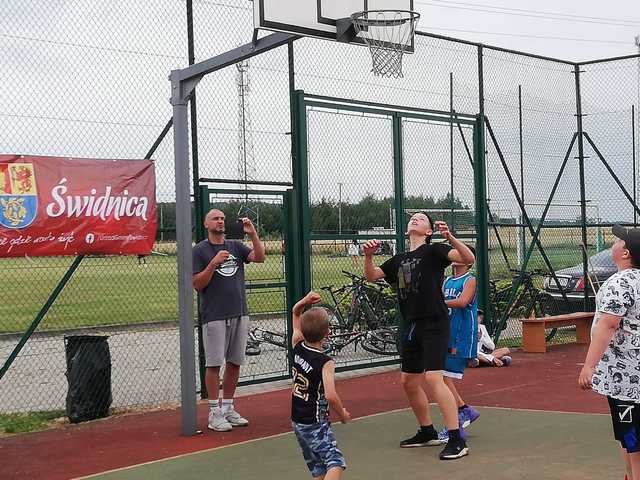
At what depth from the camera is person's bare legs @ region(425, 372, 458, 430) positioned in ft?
23.3

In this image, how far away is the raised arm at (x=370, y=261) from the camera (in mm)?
7270

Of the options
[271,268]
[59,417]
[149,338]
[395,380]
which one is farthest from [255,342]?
[149,338]

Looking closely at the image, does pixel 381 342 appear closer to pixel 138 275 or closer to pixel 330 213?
pixel 330 213

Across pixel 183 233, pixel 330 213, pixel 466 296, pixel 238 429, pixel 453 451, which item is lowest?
pixel 238 429

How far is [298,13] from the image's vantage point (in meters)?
8.68

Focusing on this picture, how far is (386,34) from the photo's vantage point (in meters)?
9.46

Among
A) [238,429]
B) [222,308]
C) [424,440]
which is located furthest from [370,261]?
[238,429]

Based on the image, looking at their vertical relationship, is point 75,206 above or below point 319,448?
above

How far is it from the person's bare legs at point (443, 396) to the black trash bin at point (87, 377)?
3545 mm

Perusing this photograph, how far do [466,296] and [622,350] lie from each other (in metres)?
2.53

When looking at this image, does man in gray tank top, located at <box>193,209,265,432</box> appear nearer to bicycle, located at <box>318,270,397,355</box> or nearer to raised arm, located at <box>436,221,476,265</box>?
raised arm, located at <box>436,221,476,265</box>

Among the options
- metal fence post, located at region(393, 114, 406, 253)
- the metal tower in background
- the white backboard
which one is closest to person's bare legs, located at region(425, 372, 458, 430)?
the white backboard

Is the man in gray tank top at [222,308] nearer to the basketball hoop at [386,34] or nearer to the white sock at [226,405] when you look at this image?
the white sock at [226,405]

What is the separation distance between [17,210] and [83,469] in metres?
2.65
